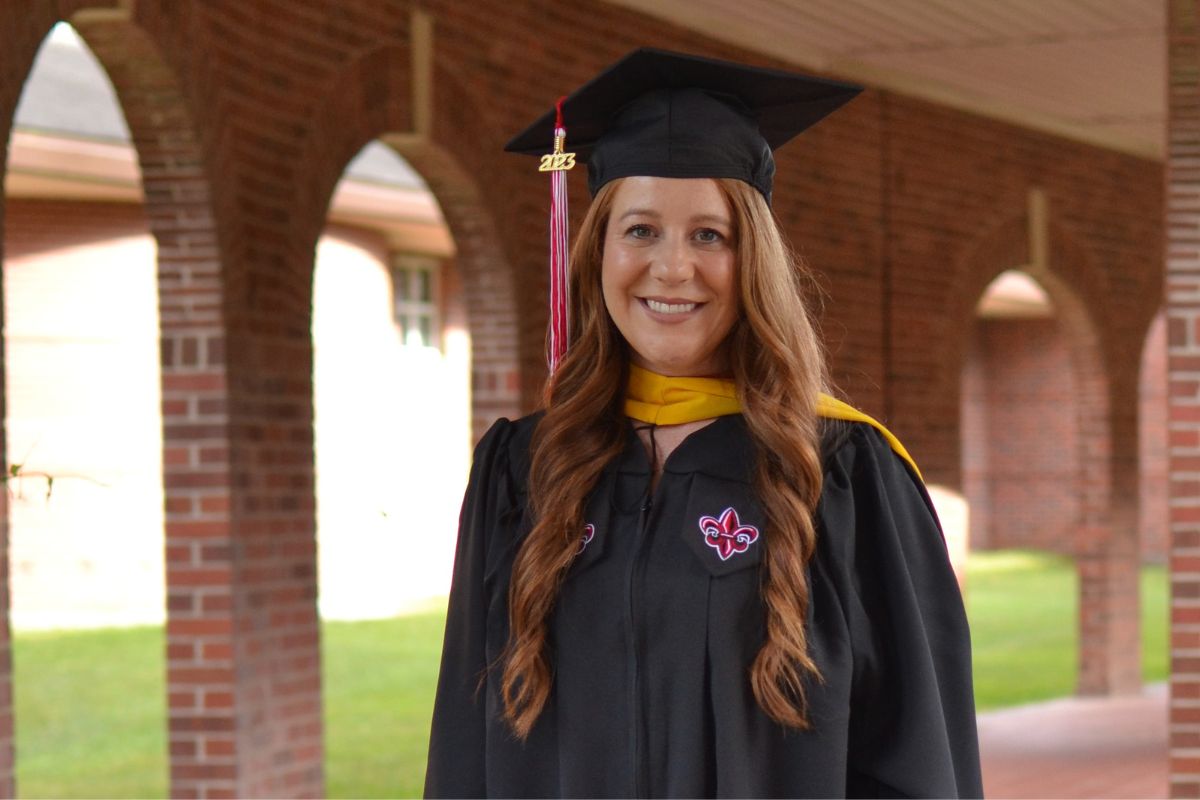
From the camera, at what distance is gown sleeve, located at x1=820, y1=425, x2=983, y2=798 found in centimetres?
230

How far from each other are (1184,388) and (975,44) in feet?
9.94

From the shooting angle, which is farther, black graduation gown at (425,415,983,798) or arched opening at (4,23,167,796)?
arched opening at (4,23,167,796)

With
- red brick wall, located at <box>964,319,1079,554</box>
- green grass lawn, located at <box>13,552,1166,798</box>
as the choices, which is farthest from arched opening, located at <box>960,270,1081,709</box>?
green grass lawn, located at <box>13,552,1166,798</box>

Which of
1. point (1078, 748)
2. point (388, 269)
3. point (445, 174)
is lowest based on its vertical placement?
point (1078, 748)

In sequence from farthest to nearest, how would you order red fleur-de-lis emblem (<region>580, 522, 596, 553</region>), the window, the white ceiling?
the window
the white ceiling
red fleur-de-lis emblem (<region>580, 522, 596, 553</region>)

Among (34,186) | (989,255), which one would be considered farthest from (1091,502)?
(34,186)

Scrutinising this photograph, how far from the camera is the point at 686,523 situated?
234 cm

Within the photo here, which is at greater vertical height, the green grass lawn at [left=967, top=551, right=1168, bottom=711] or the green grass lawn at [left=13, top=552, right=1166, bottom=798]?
the green grass lawn at [left=13, top=552, right=1166, bottom=798]

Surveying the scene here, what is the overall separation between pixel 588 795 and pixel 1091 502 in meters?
8.87

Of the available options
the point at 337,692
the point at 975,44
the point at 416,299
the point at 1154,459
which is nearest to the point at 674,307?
the point at 975,44

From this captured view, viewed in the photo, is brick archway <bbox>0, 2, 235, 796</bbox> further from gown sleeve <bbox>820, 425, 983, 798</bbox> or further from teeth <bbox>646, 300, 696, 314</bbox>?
gown sleeve <bbox>820, 425, 983, 798</bbox>

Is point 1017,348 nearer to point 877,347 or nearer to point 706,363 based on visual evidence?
point 877,347

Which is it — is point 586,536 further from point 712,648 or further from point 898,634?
point 898,634

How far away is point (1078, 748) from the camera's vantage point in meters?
8.73
